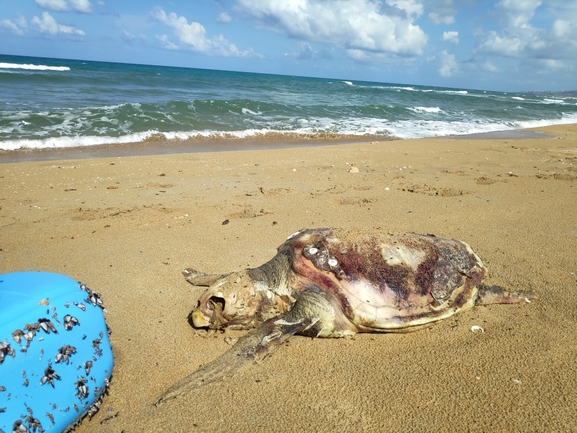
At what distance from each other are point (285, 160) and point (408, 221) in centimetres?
415

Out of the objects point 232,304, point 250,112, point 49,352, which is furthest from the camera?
point 250,112

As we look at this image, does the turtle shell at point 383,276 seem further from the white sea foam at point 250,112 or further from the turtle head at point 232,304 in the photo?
the white sea foam at point 250,112

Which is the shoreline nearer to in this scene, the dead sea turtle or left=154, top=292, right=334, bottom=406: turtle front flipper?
the dead sea turtle

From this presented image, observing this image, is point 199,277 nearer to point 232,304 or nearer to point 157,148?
point 232,304

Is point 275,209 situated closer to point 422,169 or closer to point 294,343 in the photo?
point 294,343

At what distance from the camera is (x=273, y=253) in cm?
400

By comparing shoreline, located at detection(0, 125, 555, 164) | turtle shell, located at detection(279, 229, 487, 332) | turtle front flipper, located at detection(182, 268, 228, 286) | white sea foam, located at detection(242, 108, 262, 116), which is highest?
turtle shell, located at detection(279, 229, 487, 332)

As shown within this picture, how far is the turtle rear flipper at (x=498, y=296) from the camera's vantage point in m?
3.11

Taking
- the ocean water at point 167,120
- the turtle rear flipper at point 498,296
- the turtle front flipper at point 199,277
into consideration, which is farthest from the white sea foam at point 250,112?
the turtle rear flipper at point 498,296

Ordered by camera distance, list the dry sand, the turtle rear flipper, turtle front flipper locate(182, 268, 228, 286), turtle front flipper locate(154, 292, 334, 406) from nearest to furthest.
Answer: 1. the dry sand
2. turtle front flipper locate(154, 292, 334, 406)
3. the turtle rear flipper
4. turtle front flipper locate(182, 268, 228, 286)

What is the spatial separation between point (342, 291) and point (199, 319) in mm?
1025

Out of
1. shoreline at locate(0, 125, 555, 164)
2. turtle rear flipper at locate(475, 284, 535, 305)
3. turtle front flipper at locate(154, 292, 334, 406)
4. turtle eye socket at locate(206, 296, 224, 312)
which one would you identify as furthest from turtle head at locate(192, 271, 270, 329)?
shoreline at locate(0, 125, 555, 164)

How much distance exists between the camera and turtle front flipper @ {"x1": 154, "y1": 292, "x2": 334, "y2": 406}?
2253 mm

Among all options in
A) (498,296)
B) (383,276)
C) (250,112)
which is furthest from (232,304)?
(250,112)
